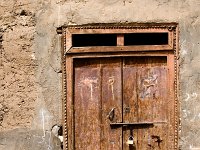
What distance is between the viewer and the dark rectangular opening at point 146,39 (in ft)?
16.1

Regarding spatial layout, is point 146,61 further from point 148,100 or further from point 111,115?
point 111,115

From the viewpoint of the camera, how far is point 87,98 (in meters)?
4.77

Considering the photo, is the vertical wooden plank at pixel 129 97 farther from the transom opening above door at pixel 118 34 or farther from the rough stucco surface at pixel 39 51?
the rough stucco surface at pixel 39 51

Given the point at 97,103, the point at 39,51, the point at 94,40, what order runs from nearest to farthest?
the point at 39,51 → the point at 97,103 → the point at 94,40

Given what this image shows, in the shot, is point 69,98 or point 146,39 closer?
point 69,98

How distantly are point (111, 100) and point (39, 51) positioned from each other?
93cm

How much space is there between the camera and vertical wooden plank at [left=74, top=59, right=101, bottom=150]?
477 cm

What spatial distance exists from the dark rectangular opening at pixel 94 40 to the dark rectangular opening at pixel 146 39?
166 mm

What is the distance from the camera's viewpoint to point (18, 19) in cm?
467

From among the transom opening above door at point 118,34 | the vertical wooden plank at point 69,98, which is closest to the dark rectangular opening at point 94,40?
the transom opening above door at point 118,34

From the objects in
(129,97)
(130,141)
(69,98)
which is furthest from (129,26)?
(130,141)

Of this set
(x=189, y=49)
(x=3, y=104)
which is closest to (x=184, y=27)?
(x=189, y=49)

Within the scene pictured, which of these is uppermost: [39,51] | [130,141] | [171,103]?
[39,51]

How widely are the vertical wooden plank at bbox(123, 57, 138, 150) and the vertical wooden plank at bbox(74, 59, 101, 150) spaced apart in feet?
0.93
